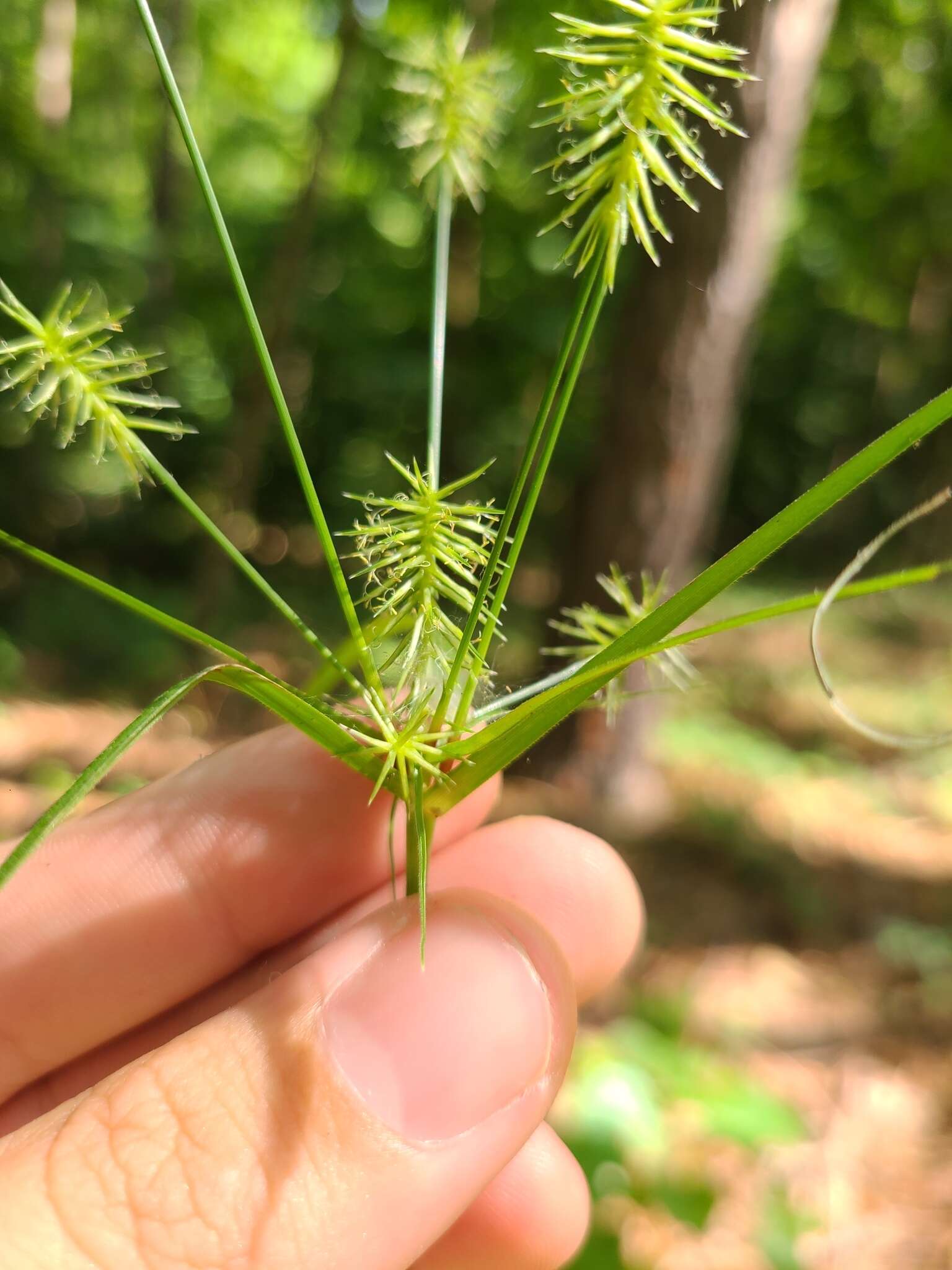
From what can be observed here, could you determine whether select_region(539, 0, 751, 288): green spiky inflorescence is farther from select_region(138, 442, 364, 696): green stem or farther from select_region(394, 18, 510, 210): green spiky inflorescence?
select_region(138, 442, 364, 696): green stem

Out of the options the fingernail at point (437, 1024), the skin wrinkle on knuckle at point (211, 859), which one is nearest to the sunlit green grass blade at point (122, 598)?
the fingernail at point (437, 1024)

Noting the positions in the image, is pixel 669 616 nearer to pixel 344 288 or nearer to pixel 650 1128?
pixel 650 1128

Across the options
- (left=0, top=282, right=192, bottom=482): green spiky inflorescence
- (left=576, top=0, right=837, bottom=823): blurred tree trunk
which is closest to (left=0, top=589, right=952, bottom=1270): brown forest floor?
(left=576, top=0, right=837, bottom=823): blurred tree trunk

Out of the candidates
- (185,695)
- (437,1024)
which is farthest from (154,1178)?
(185,695)

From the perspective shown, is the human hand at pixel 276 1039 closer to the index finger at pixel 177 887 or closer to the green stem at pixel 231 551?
the index finger at pixel 177 887

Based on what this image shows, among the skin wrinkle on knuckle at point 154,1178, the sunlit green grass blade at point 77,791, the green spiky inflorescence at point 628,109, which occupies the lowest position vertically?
the skin wrinkle on knuckle at point 154,1178

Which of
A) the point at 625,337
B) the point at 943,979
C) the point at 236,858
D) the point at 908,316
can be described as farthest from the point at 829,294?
the point at 236,858
